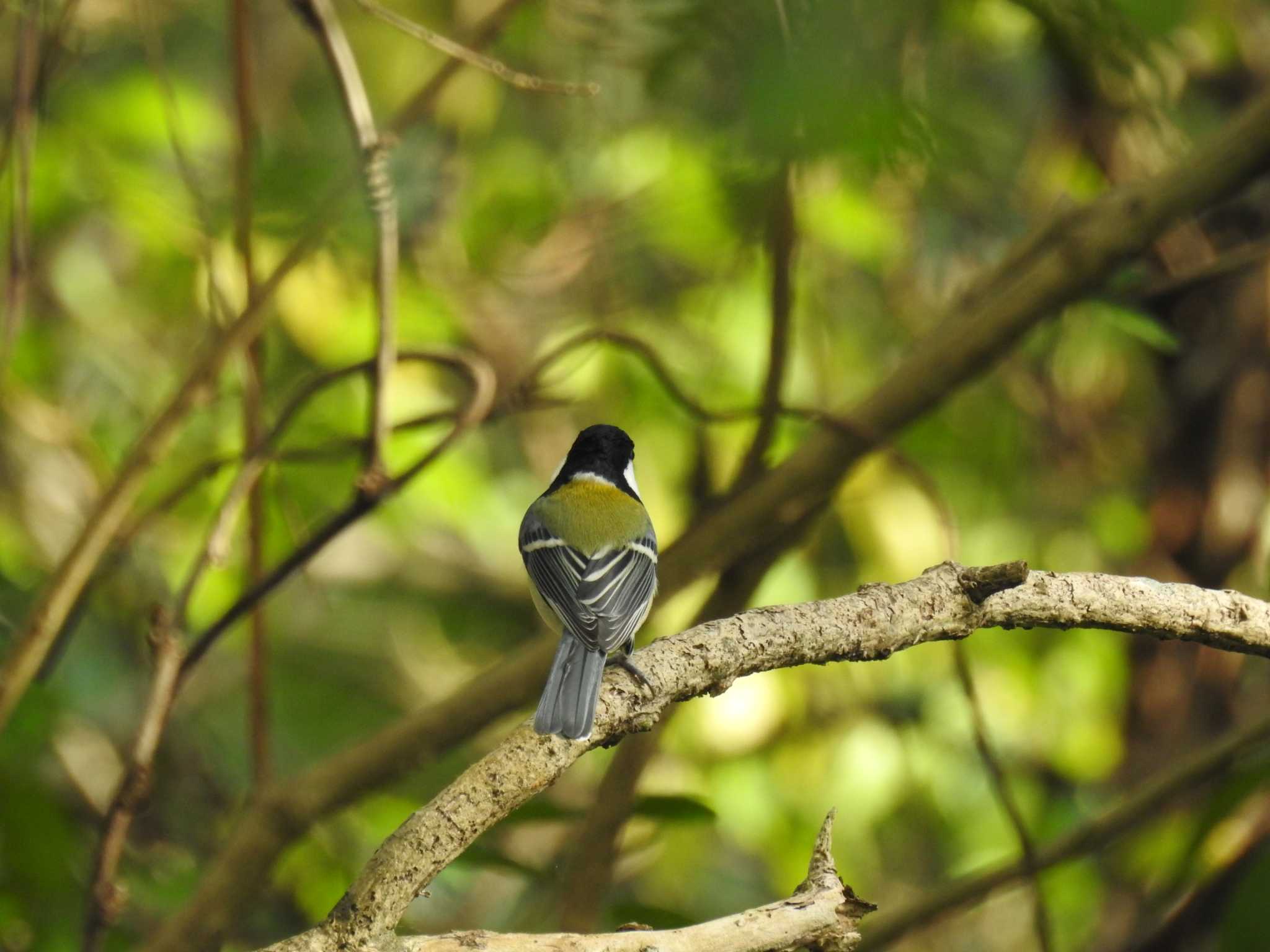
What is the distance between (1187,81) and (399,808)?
334cm

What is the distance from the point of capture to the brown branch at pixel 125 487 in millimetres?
2145

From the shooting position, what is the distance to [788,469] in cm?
209

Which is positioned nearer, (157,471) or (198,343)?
(157,471)

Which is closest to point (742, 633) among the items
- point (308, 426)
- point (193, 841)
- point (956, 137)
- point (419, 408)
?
point (956, 137)

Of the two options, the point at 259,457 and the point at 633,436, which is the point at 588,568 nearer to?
the point at 259,457

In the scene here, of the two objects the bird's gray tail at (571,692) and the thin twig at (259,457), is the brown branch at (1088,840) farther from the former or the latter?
the thin twig at (259,457)

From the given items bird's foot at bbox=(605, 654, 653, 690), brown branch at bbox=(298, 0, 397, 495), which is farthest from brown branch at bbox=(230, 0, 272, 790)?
bird's foot at bbox=(605, 654, 653, 690)

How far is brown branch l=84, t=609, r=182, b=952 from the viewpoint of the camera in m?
1.91

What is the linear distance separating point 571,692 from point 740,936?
50cm

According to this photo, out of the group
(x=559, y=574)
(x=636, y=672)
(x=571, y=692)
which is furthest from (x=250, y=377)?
(x=636, y=672)

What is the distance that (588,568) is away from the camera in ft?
7.68

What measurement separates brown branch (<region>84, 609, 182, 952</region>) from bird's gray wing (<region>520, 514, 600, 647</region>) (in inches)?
24.5

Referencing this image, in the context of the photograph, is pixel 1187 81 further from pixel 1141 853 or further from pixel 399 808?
pixel 399 808

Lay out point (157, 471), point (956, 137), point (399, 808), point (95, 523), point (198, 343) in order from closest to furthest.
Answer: point (956, 137)
point (95, 523)
point (399, 808)
point (157, 471)
point (198, 343)
